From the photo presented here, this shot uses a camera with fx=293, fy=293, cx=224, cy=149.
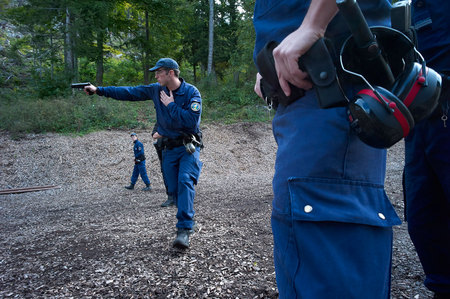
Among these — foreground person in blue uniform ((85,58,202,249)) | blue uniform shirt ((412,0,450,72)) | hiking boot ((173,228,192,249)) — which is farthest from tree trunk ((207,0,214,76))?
blue uniform shirt ((412,0,450,72))

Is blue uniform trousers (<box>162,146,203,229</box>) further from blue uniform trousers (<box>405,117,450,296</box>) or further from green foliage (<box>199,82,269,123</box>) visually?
green foliage (<box>199,82,269,123</box>)

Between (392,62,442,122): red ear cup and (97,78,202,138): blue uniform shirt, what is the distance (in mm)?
3289

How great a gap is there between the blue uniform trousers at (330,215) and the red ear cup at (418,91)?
0.19 meters

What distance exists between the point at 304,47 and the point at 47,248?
155 inches

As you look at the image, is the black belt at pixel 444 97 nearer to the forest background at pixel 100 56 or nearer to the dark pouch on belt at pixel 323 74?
the dark pouch on belt at pixel 323 74

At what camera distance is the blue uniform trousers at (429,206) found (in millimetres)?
1703

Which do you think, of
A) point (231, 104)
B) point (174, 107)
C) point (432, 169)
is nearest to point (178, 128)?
point (174, 107)

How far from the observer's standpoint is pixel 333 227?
3.18ft

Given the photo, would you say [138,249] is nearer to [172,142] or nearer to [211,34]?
[172,142]

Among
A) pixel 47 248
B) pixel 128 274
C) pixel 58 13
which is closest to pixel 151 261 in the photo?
pixel 128 274

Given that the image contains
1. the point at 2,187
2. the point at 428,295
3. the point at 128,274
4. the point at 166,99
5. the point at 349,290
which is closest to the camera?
the point at 349,290

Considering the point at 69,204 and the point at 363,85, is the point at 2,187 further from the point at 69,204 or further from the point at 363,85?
the point at 363,85

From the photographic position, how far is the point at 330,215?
955 mm

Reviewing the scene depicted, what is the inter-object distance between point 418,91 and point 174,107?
3327mm
